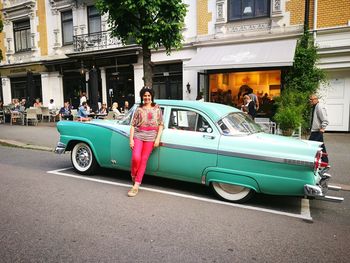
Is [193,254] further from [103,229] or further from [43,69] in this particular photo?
[43,69]

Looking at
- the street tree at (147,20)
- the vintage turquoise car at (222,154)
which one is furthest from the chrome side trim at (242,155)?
the street tree at (147,20)

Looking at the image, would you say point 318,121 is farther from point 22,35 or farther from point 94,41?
point 22,35

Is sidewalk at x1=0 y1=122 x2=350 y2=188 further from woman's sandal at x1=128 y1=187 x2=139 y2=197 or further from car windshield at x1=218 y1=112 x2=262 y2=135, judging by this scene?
woman's sandal at x1=128 y1=187 x2=139 y2=197

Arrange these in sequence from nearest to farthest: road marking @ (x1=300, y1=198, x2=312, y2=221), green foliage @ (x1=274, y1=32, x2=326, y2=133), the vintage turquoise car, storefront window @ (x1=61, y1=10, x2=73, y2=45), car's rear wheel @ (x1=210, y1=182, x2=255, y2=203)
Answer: the vintage turquoise car → road marking @ (x1=300, y1=198, x2=312, y2=221) → car's rear wheel @ (x1=210, y1=182, x2=255, y2=203) → green foliage @ (x1=274, y1=32, x2=326, y2=133) → storefront window @ (x1=61, y1=10, x2=73, y2=45)

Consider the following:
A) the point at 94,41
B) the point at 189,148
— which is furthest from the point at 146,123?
the point at 94,41

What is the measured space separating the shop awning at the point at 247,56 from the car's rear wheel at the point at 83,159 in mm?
7440

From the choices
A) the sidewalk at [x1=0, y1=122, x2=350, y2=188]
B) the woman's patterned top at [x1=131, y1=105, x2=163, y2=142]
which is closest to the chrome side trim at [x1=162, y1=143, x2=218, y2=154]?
the woman's patterned top at [x1=131, y1=105, x2=163, y2=142]

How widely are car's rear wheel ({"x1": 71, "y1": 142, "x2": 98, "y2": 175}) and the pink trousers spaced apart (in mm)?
1430

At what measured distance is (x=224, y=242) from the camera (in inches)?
141

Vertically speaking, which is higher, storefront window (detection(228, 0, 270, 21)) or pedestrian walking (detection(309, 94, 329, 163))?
storefront window (detection(228, 0, 270, 21))

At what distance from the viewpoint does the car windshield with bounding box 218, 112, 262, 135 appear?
16.3 ft

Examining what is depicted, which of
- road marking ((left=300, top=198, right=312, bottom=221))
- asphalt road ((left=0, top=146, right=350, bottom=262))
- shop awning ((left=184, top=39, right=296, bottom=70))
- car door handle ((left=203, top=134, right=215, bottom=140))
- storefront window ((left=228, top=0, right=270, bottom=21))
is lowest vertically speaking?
road marking ((left=300, top=198, right=312, bottom=221))

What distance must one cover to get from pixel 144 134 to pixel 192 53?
33.9 feet

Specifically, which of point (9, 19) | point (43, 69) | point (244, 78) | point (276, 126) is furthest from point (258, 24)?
point (9, 19)
